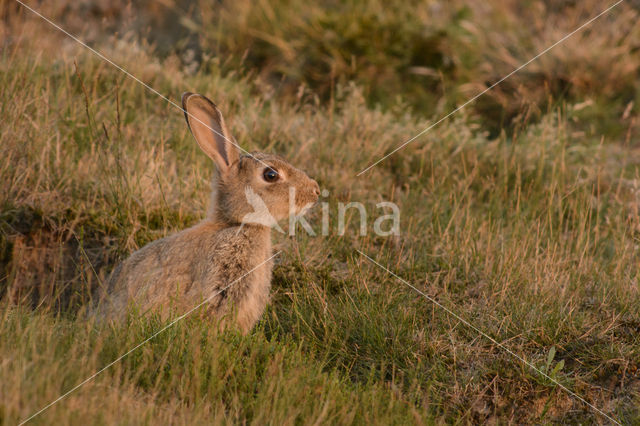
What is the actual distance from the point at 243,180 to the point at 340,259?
115 cm

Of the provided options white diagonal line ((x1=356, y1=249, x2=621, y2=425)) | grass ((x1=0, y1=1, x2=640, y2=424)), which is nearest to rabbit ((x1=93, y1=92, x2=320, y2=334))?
grass ((x1=0, y1=1, x2=640, y2=424))

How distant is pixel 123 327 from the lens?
3789 millimetres

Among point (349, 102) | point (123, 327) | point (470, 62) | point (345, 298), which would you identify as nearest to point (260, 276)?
point (345, 298)

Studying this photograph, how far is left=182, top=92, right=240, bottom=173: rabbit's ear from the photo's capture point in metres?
4.62

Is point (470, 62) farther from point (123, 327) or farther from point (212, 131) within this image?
point (123, 327)

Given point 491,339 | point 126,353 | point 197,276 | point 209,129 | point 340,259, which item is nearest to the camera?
point 126,353

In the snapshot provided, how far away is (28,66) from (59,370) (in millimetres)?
4534

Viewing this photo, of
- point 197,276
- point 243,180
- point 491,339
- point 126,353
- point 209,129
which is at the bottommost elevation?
point 126,353

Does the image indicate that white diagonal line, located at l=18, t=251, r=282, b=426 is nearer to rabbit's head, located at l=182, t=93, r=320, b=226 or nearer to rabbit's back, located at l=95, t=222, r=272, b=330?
rabbit's back, located at l=95, t=222, r=272, b=330

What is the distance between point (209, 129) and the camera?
15.5 ft

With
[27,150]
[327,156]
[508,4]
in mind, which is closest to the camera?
[27,150]

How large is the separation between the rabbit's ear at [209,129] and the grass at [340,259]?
0.97m

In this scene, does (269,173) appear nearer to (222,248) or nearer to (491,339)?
(222,248)

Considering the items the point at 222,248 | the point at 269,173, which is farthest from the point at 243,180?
the point at 222,248
